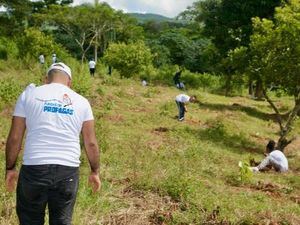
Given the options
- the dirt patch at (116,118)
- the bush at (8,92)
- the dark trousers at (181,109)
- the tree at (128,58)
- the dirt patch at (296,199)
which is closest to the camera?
the dirt patch at (296,199)

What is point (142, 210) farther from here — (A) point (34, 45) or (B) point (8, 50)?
(B) point (8, 50)

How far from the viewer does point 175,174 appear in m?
7.13

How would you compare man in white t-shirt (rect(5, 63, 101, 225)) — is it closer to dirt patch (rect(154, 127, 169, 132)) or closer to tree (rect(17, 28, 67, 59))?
dirt patch (rect(154, 127, 169, 132))

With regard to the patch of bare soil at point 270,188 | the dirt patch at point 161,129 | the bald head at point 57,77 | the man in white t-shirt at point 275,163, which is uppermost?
the bald head at point 57,77

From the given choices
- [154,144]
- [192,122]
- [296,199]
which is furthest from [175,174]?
[192,122]

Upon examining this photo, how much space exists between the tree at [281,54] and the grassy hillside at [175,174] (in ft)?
5.54

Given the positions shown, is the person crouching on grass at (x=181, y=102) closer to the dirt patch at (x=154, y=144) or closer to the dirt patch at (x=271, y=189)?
the dirt patch at (x=154, y=144)

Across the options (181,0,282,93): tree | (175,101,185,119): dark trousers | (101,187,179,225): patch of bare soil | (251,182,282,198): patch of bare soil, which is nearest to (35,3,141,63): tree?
(181,0,282,93): tree

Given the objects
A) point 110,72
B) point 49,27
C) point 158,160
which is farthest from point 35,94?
point 49,27

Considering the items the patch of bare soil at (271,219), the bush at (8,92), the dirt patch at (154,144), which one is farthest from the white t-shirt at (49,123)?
the bush at (8,92)

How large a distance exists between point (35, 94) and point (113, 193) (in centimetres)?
302

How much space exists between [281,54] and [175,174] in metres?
8.28

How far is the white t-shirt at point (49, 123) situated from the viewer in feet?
12.1

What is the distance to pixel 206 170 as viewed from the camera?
9.60m
